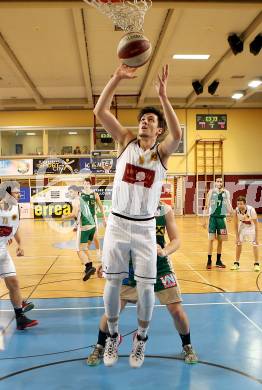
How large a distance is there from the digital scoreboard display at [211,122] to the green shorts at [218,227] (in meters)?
14.1

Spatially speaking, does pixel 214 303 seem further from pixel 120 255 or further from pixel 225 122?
pixel 225 122

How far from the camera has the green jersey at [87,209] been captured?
809 cm

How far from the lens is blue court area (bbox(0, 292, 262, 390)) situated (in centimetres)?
355

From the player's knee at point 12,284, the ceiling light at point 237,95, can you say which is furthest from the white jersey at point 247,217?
the ceiling light at point 237,95

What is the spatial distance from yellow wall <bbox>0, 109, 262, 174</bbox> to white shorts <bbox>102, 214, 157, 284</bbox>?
62.2 ft

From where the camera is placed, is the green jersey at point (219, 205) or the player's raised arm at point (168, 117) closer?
the player's raised arm at point (168, 117)

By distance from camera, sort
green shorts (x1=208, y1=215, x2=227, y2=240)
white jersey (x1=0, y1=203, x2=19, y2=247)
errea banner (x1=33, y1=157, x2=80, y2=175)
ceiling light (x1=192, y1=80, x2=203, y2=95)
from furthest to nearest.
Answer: errea banner (x1=33, y1=157, x2=80, y2=175), ceiling light (x1=192, y1=80, x2=203, y2=95), green shorts (x1=208, y1=215, x2=227, y2=240), white jersey (x1=0, y1=203, x2=19, y2=247)

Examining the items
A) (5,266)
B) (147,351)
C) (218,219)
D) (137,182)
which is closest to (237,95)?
(218,219)

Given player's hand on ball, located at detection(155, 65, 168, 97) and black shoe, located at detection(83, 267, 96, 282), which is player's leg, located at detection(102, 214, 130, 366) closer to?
player's hand on ball, located at detection(155, 65, 168, 97)

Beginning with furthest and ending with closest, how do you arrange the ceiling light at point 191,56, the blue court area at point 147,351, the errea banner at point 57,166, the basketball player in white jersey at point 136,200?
the errea banner at point 57,166
the ceiling light at point 191,56
the blue court area at point 147,351
the basketball player in white jersey at point 136,200

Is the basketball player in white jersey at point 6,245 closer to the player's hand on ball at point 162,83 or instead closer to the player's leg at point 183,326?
the player's leg at point 183,326

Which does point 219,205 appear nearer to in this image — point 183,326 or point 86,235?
point 86,235

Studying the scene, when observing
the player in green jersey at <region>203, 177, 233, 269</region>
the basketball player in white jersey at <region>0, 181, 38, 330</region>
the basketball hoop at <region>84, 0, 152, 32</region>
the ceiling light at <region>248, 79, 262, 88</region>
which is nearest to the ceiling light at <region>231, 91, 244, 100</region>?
the ceiling light at <region>248, 79, 262, 88</region>

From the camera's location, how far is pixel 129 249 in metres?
3.22
